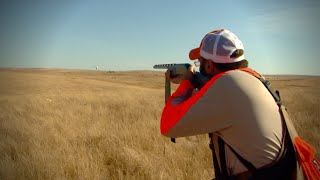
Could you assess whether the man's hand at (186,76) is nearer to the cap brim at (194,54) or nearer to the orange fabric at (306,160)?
the cap brim at (194,54)

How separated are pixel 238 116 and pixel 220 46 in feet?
1.50

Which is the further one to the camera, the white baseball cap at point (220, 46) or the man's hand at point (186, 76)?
the man's hand at point (186, 76)

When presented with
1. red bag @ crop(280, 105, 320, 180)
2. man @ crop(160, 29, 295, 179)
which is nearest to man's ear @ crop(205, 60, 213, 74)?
man @ crop(160, 29, 295, 179)

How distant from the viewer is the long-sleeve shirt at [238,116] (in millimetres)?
1819

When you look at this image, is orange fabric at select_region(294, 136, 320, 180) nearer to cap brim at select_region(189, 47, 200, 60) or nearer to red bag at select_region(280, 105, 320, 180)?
red bag at select_region(280, 105, 320, 180)

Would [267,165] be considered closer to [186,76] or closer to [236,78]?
[236,78]

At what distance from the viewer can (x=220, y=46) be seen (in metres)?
1.99

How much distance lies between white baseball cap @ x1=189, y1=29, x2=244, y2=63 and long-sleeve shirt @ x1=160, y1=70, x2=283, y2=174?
18 cm

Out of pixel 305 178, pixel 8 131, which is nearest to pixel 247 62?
pixel 305 178

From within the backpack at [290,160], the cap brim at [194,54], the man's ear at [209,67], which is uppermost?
the cap brim at [194,54]

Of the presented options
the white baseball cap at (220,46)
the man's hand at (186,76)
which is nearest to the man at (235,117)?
the white baseball cap at (220,46)

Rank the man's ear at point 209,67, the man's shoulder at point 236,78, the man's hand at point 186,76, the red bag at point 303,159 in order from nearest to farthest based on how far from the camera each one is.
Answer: the man's shoulder at point 236,78 → the red bag at point 303,159 → the man's ear at point 209,67 → the man's hand at point 186,76

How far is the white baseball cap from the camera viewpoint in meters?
2.00

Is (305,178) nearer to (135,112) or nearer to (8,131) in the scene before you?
(8,131)
